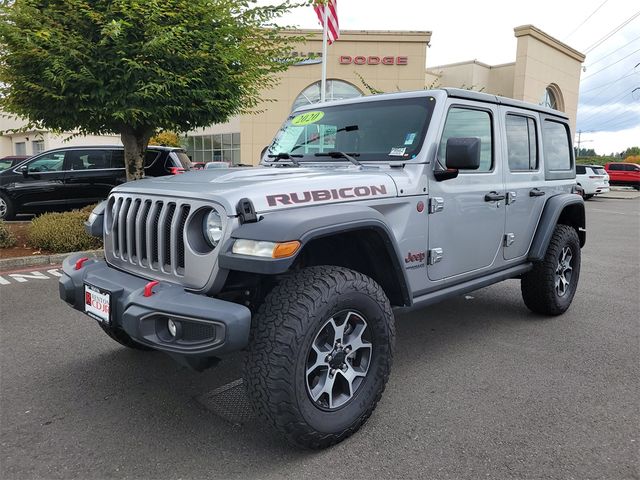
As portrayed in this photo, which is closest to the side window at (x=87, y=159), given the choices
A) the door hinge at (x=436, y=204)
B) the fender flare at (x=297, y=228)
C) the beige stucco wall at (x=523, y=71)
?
the door hinge at (x=436, y=204)

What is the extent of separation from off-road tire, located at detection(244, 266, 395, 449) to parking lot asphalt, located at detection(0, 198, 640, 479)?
16 cm

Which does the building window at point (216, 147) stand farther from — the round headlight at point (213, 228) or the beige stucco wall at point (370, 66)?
the round headlight at point (213, 228)

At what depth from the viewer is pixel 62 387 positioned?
10.8ft

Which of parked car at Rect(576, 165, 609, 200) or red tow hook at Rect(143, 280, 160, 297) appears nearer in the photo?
red tow hook at Rect(143, 280, 160, 297)

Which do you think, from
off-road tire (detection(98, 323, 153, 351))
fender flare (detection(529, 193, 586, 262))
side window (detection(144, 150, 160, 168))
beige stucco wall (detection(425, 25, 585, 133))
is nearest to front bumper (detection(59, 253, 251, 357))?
off-road tire (detection(98, 323, 153, 351))

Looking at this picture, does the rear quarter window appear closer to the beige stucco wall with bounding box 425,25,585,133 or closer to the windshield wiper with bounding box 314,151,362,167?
the windshield wiper with bounding box 314,151,362,167

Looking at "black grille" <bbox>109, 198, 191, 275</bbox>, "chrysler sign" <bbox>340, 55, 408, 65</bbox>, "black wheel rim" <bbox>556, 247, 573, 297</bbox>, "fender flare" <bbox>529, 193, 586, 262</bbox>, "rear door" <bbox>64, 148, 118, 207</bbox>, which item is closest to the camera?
"black grille" <bbox>109, 198, 191, 275</bbox>

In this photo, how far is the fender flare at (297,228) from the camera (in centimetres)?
227

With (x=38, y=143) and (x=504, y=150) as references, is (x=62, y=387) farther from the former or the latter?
(x=38, y=143)

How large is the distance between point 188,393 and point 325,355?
114 cm

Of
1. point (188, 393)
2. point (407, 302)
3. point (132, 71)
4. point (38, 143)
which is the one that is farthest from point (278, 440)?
point (38, 143)

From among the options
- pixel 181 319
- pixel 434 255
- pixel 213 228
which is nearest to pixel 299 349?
pixel 181 319

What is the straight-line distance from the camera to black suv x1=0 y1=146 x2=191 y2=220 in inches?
412

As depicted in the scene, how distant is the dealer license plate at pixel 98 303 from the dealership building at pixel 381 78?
18.3 meters
